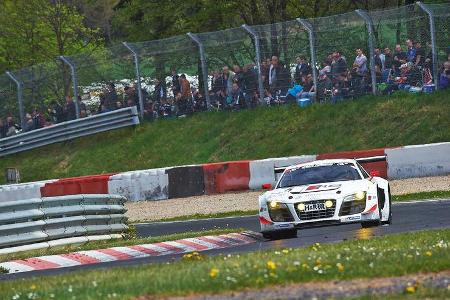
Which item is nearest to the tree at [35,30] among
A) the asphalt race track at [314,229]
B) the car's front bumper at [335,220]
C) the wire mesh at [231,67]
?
the wire mesh at [231,67]

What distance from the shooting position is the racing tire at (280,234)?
17.4 metres

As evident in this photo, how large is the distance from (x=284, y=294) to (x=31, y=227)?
8828mm

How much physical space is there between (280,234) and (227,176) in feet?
32.1

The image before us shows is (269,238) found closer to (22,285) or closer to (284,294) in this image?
(22,285)

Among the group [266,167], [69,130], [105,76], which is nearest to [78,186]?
[266,167]

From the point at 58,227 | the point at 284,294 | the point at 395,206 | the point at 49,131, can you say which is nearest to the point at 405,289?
the point at 284,294

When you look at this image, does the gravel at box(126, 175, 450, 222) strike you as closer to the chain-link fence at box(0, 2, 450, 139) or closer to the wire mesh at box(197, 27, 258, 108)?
the chain-link fence at box(0, 2, 450, 139)

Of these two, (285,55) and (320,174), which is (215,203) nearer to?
(285,55)

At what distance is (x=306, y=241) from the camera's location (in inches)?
650

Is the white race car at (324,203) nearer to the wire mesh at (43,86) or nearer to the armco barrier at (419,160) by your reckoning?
the armco barrier at (419,160)

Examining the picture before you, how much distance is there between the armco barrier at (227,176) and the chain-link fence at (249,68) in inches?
158

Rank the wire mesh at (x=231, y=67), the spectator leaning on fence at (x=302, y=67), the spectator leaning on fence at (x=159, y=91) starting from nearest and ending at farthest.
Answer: the spectator leaning on fence at (x=302, y=67)
the wire mesh at (x=231, y=67)
the spectator leaning on fence at (x=159, y=91)

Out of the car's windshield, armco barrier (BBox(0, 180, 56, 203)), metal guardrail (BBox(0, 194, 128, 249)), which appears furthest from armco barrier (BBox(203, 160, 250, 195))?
the car's windshield

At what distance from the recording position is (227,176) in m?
27.3
